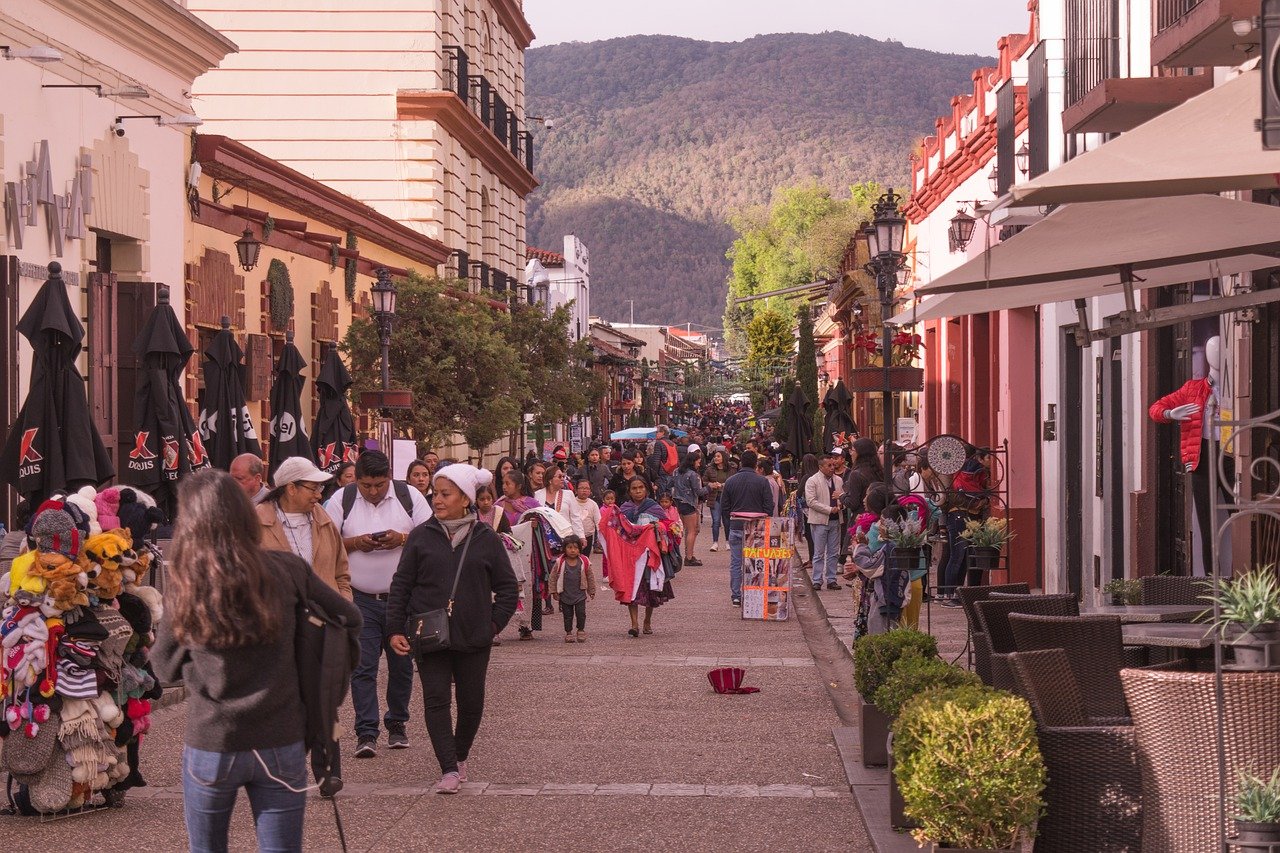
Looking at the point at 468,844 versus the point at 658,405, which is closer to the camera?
the point at 468,844

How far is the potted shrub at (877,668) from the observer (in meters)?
9.28

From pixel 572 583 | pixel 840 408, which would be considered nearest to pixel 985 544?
pixel 572 583

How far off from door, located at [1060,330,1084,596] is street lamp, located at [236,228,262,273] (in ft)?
32.3

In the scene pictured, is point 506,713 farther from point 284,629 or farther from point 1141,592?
point 284,629

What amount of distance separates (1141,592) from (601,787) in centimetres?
325

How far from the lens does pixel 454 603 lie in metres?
9.23

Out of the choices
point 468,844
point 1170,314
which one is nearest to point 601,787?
point 468,844

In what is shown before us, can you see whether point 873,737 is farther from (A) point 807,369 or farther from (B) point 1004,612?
(A) point 807,369

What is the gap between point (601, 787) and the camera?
366 inches

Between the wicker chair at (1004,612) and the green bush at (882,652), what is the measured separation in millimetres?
680

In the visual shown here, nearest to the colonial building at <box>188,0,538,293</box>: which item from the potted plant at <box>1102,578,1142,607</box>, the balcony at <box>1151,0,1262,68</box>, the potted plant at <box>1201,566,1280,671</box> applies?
the balcony at <box>1151,0,1262,68</box>

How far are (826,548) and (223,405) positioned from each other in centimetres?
902

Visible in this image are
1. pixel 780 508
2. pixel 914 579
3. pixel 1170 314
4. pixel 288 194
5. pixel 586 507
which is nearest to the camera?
pixel 1170 314

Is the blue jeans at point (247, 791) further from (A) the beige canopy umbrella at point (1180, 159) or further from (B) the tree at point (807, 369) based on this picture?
(B) the tree at point (807, 369)
